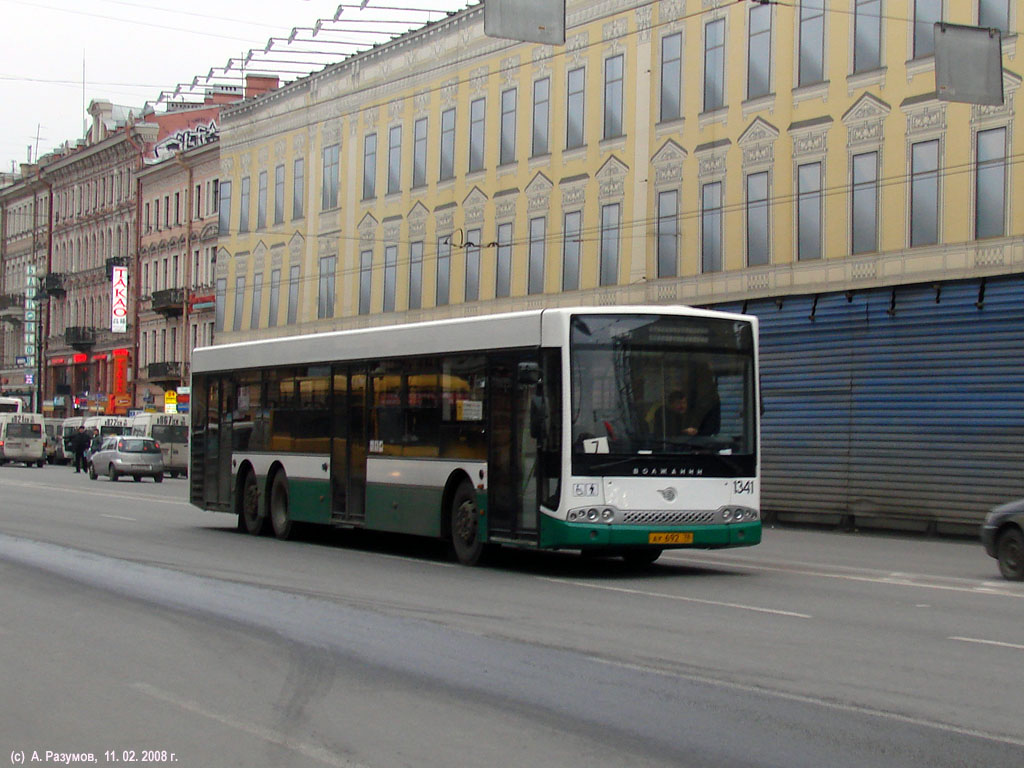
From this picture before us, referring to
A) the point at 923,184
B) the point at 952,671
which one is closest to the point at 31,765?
the point at 952,671

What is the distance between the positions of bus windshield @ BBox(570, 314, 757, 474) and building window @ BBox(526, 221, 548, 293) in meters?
25.9

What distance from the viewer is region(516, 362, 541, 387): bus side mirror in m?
17.3

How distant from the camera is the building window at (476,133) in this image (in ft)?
153

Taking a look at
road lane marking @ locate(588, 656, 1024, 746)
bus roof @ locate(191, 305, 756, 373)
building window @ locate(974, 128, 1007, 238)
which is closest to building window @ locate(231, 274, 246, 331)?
bus roof @ locate(191, 305, 756, 373)

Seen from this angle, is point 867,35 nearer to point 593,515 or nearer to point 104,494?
point 593,515

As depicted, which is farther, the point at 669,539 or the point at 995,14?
the point at 995,14

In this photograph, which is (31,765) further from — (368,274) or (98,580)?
(368,274)

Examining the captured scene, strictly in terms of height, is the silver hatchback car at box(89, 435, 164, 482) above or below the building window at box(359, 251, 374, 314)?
below

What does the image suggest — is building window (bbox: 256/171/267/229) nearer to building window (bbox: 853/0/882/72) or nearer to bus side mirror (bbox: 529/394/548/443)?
building window (bbox: 853/0/882/72)

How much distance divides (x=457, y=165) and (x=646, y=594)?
3337 centimetres

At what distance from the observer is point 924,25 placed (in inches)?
1256

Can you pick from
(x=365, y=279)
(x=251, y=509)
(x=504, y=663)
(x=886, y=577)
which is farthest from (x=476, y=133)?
(x=504, y=663)

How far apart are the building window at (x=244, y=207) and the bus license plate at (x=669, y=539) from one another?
149 ft

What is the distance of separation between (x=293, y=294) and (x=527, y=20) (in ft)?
130
